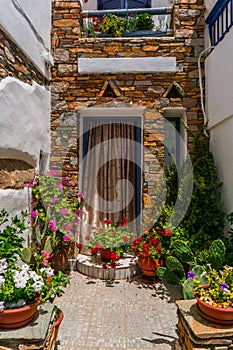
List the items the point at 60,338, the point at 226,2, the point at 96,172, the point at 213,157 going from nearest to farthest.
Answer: the point at 60,338, the point at 226,2, the point at 213,157, the point at 96,172

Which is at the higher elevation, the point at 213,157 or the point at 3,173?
the point at 213,157

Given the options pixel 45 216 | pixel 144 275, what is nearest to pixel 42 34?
pixel 45 216

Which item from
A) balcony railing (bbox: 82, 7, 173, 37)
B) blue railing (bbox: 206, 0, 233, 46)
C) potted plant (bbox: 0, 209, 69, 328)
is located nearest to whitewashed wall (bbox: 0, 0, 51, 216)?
balcony railing (bbox: 82, 7, 173, 37)

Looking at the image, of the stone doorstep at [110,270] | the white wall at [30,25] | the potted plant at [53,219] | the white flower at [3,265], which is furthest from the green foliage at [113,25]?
the white flower at [3,265]

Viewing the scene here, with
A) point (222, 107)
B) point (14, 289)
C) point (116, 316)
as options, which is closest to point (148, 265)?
point (116, 316)

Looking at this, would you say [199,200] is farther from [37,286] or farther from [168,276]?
[37,286]

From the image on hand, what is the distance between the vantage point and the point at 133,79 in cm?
545

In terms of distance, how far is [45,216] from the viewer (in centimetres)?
478

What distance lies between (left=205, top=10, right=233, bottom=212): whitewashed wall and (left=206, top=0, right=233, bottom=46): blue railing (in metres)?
0.17

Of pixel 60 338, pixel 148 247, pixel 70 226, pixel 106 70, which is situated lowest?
pixel 60 338

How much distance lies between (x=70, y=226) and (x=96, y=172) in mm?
1382

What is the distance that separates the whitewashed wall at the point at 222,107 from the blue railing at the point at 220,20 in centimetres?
17

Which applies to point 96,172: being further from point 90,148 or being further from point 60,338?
point 60,338

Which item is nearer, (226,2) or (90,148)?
(226,2)
